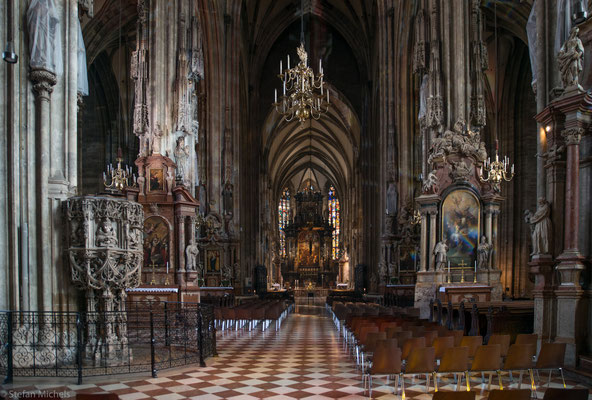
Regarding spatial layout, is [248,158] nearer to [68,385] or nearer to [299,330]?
[299,330]

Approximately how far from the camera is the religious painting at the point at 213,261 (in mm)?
26281

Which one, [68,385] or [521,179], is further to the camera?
[521,179]

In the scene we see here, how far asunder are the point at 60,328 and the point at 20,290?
2.92 feet

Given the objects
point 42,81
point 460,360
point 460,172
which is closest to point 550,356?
point 460,360

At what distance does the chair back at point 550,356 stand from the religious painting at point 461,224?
1109 cm

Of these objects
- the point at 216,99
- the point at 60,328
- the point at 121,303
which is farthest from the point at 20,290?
the point at 216,99

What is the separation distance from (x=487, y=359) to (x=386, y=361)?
4.49 ft

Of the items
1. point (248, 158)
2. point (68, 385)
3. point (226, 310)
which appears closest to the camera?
point (68, 385)

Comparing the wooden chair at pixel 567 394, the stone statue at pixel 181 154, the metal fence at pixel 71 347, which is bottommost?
the metal fence at pixel 71 347

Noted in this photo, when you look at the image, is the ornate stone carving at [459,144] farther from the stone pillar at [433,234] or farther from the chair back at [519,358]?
the chair back at [519,358]

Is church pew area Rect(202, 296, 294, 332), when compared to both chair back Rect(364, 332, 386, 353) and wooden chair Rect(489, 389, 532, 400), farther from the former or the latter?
wooden chair Rect(489, 389, 532, 400)

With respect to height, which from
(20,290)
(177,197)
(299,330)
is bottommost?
(299,330)

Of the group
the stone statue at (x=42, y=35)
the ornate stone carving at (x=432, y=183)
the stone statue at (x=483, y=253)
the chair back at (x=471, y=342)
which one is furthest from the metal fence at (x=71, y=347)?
the stone statue at (x=483, y=253)

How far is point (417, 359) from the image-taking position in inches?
273
